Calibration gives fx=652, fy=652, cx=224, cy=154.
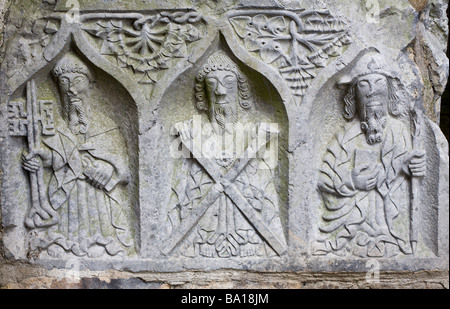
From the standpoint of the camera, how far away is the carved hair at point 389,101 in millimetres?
4914

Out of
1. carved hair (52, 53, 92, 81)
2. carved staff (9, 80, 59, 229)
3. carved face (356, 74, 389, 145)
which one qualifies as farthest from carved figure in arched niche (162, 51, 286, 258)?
carved staff (9, 80, 59, 229)

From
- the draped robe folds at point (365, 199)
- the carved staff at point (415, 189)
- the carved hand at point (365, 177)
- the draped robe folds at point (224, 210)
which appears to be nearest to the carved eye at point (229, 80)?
the draped robe folds at point (224, 210)

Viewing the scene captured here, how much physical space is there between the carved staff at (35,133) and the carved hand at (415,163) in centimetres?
270

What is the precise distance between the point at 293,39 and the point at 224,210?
4.53 feet

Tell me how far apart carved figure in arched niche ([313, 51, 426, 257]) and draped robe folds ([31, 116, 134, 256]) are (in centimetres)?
154

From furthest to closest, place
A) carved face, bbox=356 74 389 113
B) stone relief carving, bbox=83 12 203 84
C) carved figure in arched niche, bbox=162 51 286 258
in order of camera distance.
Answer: carved figure in arched niche, bbox=162 51 286 258
carved face, bbox=356 74 389 113
stone relief carving, bbox=83 12 203 84

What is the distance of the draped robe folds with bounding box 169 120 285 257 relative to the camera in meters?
4.97

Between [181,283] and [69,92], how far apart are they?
168 centimetres

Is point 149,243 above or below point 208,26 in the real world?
below

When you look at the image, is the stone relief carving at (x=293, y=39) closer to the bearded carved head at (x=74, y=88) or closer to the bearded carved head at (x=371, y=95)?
the bearded carved head at (x=371, y=95)

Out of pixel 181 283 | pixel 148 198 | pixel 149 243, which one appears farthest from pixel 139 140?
pixel 181 283

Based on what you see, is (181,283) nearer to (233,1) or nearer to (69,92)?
(69,92)

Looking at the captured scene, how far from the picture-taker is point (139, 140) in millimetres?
4848

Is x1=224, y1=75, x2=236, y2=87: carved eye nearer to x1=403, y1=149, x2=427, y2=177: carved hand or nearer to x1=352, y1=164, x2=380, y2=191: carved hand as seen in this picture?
x1=352, y1=164, x2=380, y2=191: carved hand
